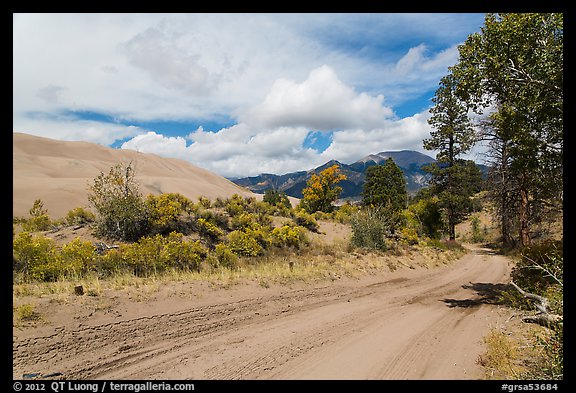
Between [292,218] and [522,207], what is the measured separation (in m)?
15.3

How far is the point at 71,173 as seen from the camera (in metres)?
78.9

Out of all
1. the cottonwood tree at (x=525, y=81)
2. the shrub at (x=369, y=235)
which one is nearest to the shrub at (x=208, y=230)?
the shrub at (x=369, y=235)

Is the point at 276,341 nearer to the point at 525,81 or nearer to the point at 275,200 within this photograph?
the point at 525,81

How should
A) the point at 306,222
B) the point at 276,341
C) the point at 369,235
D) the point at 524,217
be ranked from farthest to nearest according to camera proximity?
the point at 306,222, the point at 524,217, the point at 369,235, the point at 276,341

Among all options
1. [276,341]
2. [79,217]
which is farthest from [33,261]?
[79,217]

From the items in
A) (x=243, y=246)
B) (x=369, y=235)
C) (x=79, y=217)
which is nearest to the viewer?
(x=243, y=246)

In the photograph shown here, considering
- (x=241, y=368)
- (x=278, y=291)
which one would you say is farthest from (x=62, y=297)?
(x=278, y=291)

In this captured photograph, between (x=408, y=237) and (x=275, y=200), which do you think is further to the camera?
(x=275, y=200)

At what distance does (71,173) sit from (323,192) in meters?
73.9

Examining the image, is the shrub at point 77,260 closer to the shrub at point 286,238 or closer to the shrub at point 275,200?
the shrub at point 286,238

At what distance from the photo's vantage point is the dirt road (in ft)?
16.4
